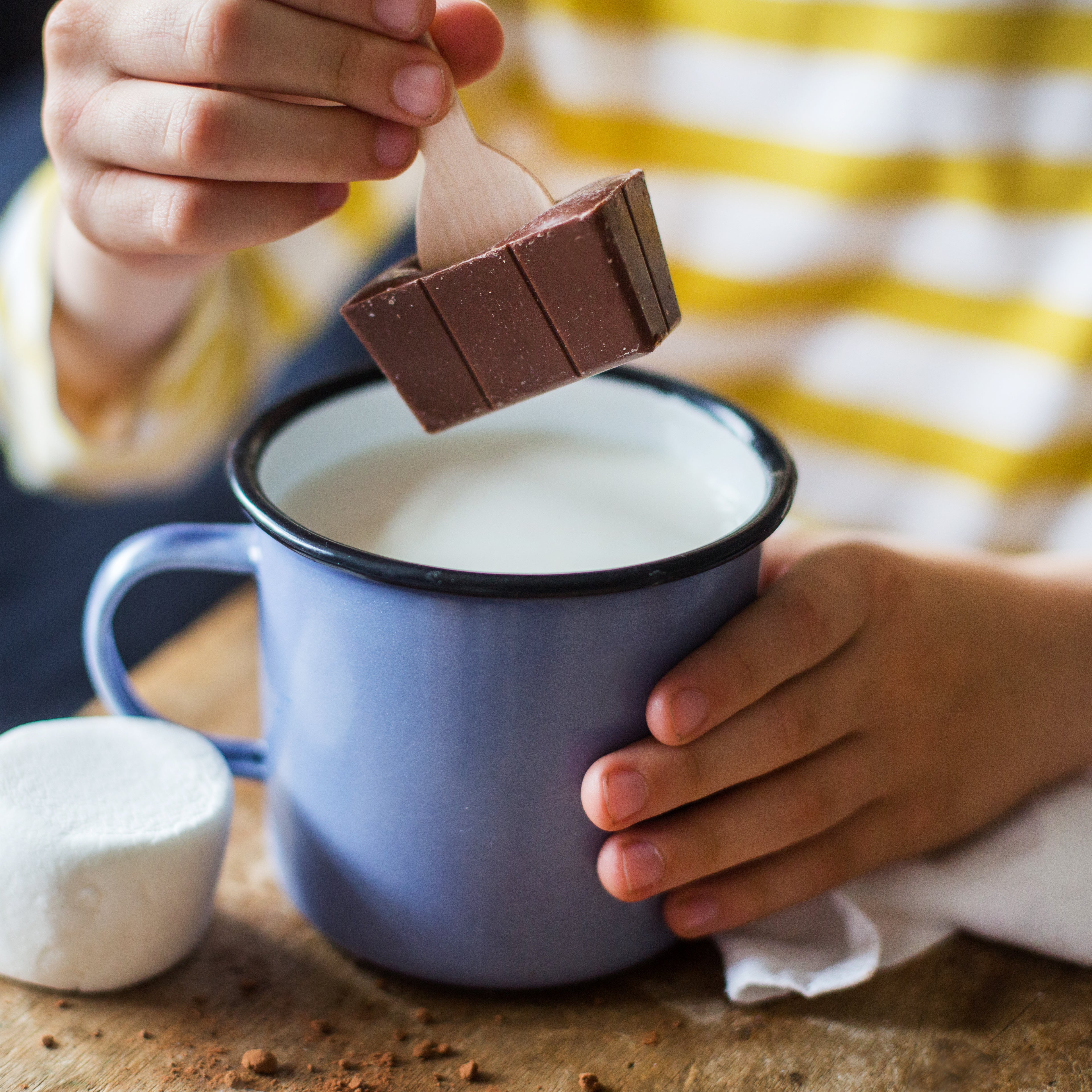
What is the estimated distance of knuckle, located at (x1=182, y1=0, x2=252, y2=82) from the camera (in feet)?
1.46

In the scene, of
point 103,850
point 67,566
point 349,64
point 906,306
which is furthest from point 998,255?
point 67,566

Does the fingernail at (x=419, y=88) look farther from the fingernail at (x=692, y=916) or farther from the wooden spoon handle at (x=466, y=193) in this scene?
the fingernail at (x=692, y=916)

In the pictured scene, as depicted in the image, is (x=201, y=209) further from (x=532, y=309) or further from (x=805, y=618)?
(x=805, y=618)

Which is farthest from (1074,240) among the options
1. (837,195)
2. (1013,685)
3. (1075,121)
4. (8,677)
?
(8,677)

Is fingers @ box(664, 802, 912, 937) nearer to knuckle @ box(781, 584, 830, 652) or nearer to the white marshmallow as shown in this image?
knuckle @ box(781, 584, 830, 652)

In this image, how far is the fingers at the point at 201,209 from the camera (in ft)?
1.63

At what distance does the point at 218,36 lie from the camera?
17.7 inches

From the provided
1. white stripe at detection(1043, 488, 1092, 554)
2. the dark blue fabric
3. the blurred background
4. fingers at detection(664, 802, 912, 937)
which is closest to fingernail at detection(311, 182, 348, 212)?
fingers at detection(664, 802, 912, 937)

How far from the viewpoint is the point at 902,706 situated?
0.57 meters

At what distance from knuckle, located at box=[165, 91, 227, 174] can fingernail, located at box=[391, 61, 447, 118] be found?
8 centimetres

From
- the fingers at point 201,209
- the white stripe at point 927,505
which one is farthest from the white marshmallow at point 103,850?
the white stripe at point 927,505

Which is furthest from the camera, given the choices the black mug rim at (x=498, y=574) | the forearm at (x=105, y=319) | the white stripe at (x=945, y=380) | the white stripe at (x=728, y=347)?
the white stripe at (x=728, y=347)

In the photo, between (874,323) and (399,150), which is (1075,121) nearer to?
(874,323)

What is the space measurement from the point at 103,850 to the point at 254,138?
0.30 meters
